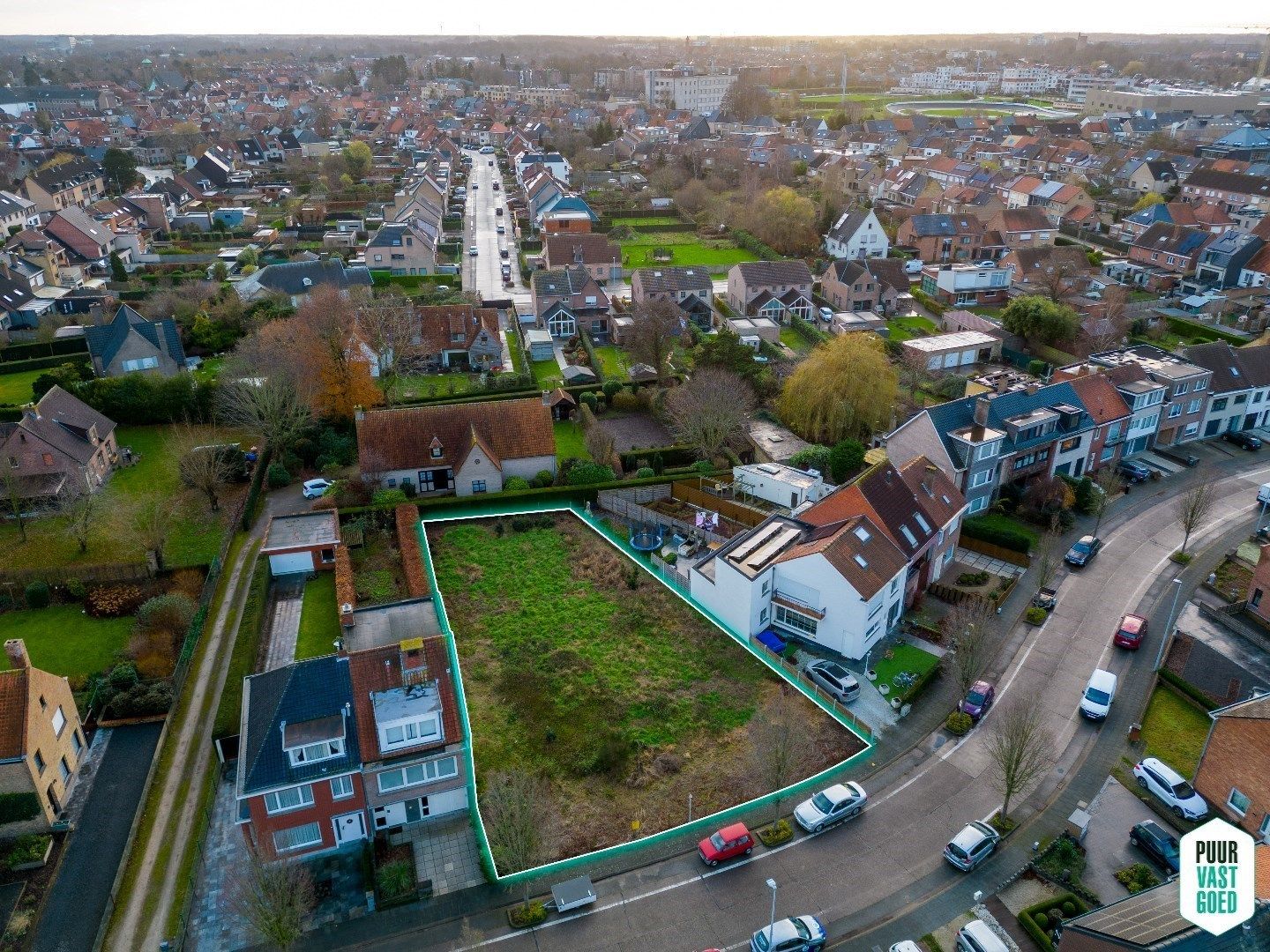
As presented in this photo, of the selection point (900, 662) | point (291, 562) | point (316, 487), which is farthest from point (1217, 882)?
point (316, 487)

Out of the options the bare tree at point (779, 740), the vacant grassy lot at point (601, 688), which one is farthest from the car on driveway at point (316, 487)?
the bare tree at point (779, 740)

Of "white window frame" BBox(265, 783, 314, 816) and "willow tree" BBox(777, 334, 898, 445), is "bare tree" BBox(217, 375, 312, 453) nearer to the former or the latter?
"white window frame" BBox(265, 783, 314, 816)

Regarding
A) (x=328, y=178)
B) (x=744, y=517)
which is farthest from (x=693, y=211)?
(x=744, y=517)

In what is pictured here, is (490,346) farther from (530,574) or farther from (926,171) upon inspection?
(926,171)

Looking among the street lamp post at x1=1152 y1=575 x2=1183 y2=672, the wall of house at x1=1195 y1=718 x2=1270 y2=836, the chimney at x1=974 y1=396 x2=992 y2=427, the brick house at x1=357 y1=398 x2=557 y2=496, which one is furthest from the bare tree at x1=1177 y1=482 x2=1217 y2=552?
the brick house at x1=357 y1=398 x2=557 y2=496

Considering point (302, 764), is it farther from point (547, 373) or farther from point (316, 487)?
point (547, 373)

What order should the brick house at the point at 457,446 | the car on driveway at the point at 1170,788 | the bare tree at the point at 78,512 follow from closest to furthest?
the car on driveway at the point at 1170,788
the bare tree at the point at 78,512
the brick house at the point at 457,446

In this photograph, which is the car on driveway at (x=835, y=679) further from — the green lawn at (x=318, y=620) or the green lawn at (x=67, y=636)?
the green lawn at (x=67, y=636)
